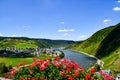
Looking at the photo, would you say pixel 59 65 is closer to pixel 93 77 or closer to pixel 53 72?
pixel 53 72

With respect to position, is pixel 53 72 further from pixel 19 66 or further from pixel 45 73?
pixel 19 66

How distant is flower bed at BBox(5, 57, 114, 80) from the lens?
21.1 m

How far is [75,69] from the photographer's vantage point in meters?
21.8

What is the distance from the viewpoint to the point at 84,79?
20.9 m

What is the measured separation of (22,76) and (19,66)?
2.85 ft

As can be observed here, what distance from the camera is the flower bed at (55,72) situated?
21.1m

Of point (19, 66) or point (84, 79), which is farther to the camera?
point (19, 66)

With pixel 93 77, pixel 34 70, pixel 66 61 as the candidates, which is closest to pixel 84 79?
pixel 93 77

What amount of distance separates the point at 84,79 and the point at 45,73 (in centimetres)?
291

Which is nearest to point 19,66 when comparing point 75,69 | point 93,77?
point 75,69

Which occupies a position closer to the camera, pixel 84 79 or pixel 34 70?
pixel 84 79

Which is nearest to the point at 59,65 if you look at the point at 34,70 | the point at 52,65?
the point at 52,65

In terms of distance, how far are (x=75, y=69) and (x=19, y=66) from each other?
4263mm

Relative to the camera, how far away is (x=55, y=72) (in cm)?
2172
